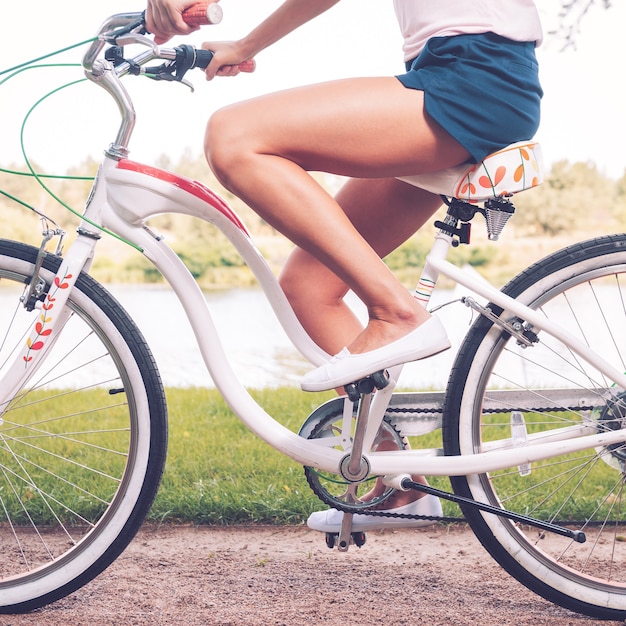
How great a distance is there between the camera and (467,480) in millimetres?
2275

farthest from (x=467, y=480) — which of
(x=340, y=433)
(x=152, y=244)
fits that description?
(x=152, y=244)

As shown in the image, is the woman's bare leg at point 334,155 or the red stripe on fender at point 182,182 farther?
the red stripe on fender at point 182,182

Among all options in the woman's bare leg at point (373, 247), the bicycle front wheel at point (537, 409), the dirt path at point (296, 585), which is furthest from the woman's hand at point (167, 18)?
the dirt path at point (296, 585)

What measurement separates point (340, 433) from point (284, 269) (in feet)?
1.64

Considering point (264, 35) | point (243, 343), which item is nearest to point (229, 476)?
point (264, 35)

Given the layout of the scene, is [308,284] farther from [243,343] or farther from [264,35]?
[243,343]

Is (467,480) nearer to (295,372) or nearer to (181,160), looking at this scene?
(295,372)

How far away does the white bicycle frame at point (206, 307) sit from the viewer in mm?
2160

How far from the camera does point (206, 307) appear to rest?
2.24m

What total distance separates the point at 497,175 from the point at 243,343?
545cm

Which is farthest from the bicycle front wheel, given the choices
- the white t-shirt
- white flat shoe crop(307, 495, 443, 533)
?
the white t-shirt

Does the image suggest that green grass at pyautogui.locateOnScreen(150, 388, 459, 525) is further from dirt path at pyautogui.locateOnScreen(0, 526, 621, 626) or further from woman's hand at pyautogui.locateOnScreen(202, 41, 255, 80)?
woman's hand at pyautogui.locateOnScreen(202, 41, 255, 80)

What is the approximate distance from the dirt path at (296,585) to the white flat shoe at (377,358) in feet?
2.26

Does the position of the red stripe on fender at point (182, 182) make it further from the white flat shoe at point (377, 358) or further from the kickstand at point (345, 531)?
the kickstand at point (345, 531)
